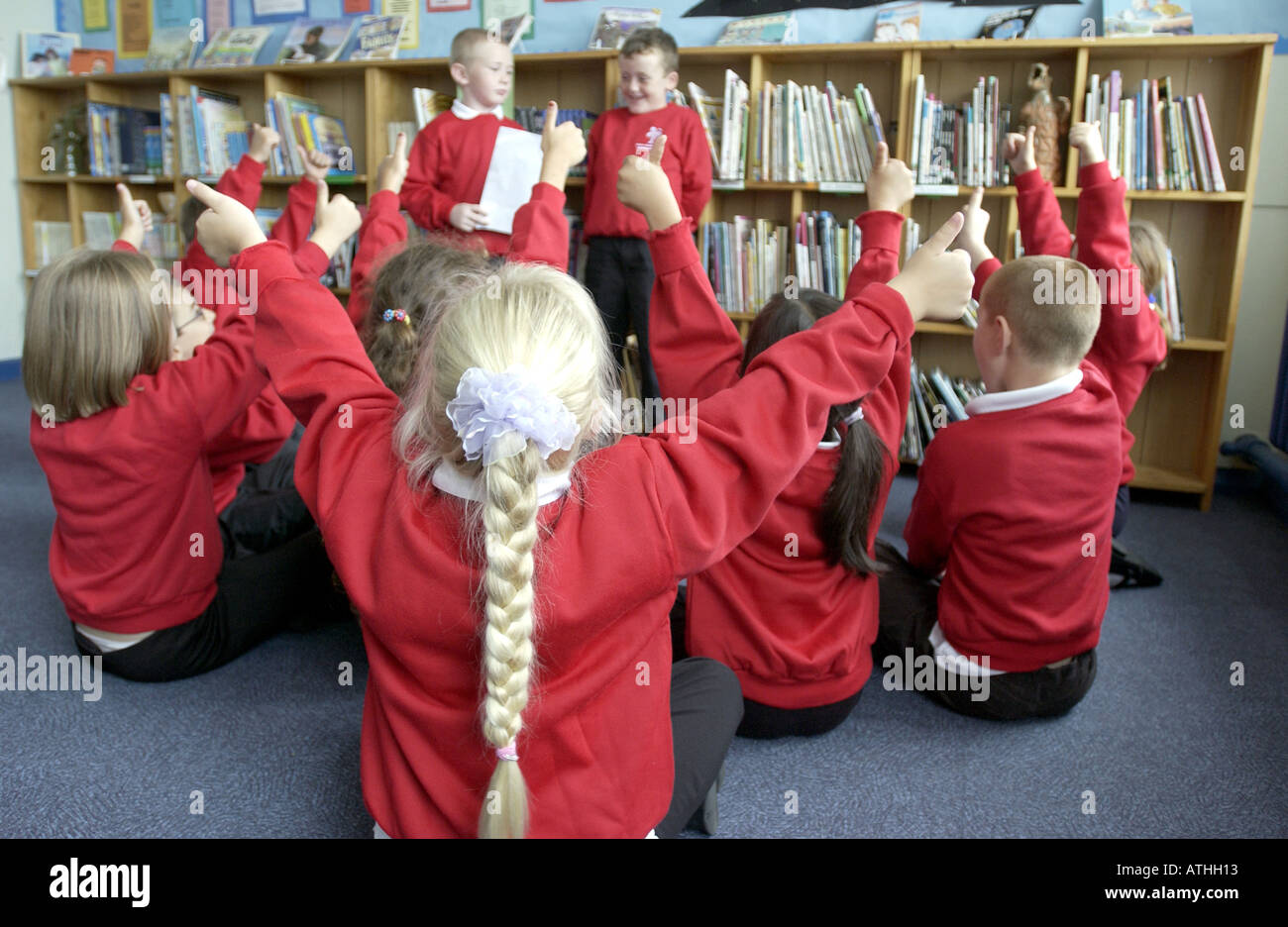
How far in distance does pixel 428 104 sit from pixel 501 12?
511mm

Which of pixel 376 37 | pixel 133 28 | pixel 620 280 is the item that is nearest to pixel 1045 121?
pixel 620 280

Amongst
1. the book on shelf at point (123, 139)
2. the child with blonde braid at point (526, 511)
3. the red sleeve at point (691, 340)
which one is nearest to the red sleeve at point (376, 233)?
the red sleeve at point (691, 340)

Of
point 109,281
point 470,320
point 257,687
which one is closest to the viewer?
point 470,320

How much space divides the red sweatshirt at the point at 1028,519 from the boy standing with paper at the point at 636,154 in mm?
1687

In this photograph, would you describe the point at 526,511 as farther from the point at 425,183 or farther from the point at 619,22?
the point at 619,22

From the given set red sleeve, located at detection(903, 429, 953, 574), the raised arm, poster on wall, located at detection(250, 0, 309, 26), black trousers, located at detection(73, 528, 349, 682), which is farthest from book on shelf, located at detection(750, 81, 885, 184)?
poster on wall, located at detection(250, 0, 309, 26)

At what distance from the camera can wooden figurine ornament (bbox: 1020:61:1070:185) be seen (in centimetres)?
301

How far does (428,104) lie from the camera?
3672 mm

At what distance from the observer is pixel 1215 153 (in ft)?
9.61

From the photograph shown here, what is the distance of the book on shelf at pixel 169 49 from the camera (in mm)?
4352

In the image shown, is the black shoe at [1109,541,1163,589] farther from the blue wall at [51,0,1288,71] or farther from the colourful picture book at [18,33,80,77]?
Answer: the colourful picture book at [18,33,80,77]
